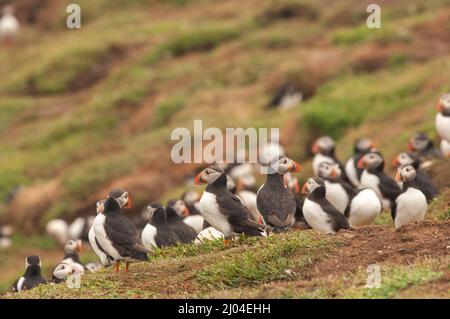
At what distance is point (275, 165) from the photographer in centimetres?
1241

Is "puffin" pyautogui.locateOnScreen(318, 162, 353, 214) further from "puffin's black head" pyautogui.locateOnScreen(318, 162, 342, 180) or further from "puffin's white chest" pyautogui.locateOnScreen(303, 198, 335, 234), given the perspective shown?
"puffin's white chest" pyautogui.locateOnScreen(303, 198, 335, 234)

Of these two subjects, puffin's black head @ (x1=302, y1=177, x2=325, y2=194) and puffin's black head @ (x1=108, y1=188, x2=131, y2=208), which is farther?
puffin's black head @ (x1=302, y1=177, x2=325, y2=194)

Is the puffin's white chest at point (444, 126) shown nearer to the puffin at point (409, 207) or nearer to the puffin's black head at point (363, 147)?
the puffin's black head at point (363, 147)

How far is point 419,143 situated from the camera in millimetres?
18156

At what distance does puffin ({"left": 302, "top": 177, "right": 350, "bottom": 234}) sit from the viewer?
40.2 ft

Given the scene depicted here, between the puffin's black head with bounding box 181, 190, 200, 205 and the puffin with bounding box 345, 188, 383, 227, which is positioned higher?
the puffin's black head with bounding box 181, 190, 200, 205

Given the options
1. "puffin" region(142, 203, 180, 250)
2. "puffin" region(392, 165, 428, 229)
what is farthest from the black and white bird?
"puffin" region(392, 165, 428, 229)

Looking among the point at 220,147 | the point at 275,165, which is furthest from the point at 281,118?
the point at 275,165

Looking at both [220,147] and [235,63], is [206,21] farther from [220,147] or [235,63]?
[220,147]

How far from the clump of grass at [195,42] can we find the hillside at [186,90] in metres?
0.04

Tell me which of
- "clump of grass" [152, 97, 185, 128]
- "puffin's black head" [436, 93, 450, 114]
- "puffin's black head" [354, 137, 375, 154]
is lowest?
"puffin's black head" [354, 137, 375, 154]

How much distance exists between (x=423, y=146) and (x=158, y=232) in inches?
259

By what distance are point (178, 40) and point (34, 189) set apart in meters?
8.79

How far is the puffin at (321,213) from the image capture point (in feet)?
40.2
